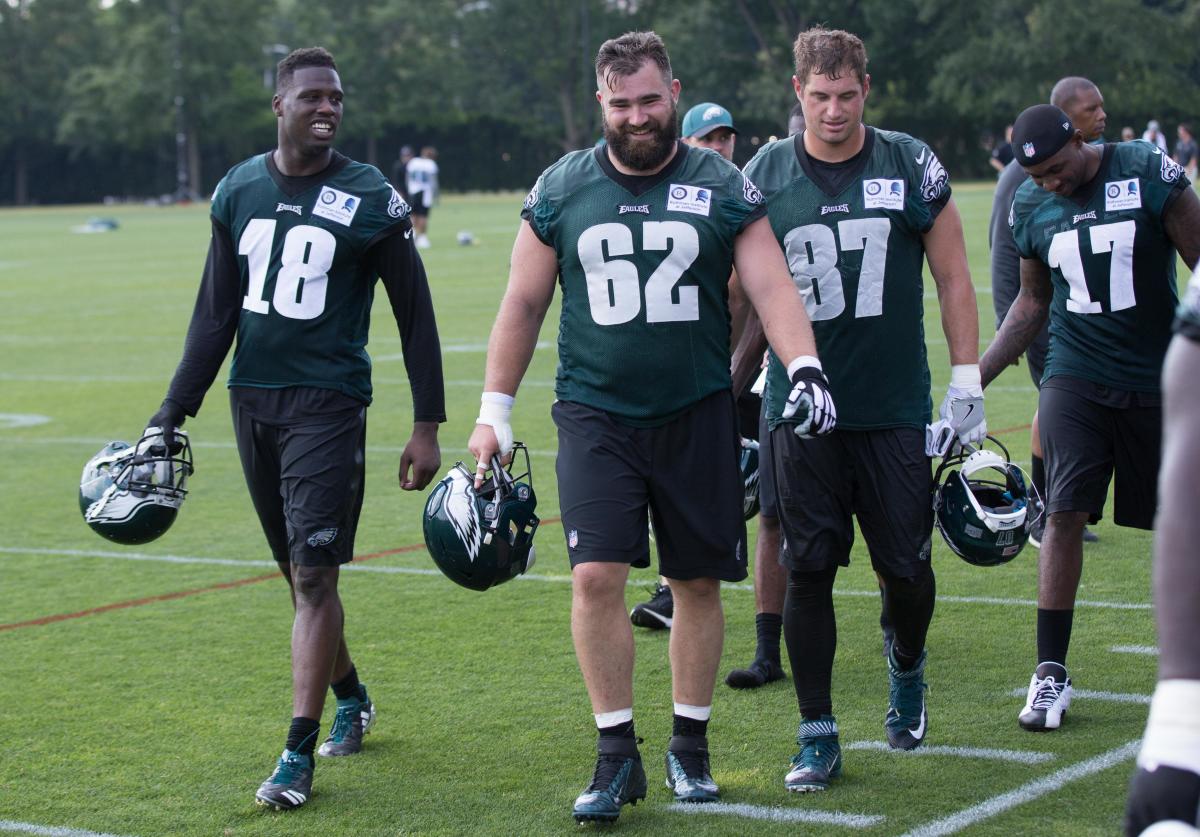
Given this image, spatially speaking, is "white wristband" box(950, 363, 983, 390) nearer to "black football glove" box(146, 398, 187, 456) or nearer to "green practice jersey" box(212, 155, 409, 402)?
"green practice jersey" box(212, 155, 409, 402)

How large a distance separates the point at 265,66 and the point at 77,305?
59.7 metres

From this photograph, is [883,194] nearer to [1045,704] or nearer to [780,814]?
[1045,704]

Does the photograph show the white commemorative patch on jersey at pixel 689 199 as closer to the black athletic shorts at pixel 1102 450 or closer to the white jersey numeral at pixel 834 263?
the white jersey numeral at pixel 834 263

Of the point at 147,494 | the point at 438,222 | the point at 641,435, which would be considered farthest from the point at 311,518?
the point at 438,222

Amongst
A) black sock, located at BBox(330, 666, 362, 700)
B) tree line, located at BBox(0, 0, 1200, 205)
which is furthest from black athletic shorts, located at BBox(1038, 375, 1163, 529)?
tree line, located at BBox(0, 0, 1200, 205)

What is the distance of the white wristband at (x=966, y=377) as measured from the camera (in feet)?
16.6

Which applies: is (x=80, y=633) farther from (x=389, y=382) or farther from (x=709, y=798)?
(x=389, y=382)

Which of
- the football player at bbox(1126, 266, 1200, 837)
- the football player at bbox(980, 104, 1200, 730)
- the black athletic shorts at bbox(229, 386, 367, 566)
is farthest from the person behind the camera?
the football player at bbox(980, 104, 1200, 730)

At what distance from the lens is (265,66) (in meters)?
79.2

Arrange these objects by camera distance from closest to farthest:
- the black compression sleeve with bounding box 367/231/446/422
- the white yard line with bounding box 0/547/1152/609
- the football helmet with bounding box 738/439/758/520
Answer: the black compression sleeve with bounding box 367/231/446/422 → the football helmet with bounding box 738/439/758/520 → the white yard line with bounding box 0/547/1152/609

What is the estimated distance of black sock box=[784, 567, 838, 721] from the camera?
16.3ft

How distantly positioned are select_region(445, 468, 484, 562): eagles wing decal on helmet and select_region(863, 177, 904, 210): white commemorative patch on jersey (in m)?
1.41

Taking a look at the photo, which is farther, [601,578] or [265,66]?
[265,66]

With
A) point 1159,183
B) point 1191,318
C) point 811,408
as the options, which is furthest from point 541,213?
point 1191,318
